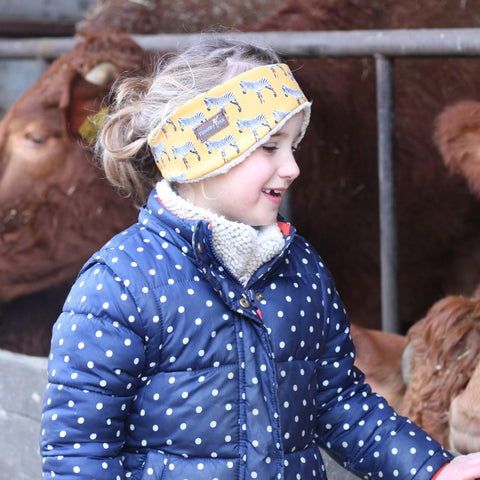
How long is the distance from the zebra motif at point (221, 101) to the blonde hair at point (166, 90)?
0.09ft

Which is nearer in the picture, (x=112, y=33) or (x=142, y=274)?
(x=142, y=274)

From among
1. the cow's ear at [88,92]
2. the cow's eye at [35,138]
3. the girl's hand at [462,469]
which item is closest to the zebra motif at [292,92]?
the girl's hand at [462,469]

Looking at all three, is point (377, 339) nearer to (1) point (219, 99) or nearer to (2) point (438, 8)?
(1) point (219, 99)

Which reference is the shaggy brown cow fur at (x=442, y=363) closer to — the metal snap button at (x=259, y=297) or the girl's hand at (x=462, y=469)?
the girl's hand at (x=462, y=469)

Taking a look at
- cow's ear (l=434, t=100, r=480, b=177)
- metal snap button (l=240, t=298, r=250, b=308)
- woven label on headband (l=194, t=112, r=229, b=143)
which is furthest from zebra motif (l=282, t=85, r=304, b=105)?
cow's ear (l=434, t=100, r=480, b=177)

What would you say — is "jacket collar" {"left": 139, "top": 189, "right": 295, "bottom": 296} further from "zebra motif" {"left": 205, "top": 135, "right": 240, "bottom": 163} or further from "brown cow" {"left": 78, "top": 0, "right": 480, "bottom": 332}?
"brown cow" {"left": 78, "top": 0, "right": 480, "bottom": 332}

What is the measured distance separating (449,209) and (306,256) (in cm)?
142

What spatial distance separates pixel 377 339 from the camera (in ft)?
5.95

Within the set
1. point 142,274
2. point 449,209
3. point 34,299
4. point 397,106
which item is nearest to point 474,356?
point 142,274

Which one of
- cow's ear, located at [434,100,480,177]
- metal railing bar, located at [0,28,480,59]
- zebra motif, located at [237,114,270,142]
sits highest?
zebra motif, located at [237,114,270,142]

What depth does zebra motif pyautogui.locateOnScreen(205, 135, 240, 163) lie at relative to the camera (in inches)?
46.7

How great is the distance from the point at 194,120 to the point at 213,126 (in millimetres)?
31

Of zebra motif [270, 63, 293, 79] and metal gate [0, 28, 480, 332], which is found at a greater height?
zebra motif [270, 63, 293, 79]

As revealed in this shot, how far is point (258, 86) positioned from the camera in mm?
1209
